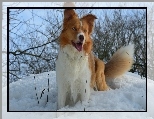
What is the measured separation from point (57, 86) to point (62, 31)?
0.42 meters

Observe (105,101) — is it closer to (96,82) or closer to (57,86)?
(96,82)

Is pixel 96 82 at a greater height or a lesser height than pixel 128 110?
greater

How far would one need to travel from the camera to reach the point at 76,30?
2.86 metres

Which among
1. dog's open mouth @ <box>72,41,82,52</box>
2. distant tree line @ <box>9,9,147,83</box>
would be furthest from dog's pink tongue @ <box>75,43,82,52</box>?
distant tree line @ <box>9,9,147,83</box>

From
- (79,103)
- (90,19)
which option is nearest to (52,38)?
(90,19)

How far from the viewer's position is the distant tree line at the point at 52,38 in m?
2.96

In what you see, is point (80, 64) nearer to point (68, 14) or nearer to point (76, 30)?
point (76, 30)

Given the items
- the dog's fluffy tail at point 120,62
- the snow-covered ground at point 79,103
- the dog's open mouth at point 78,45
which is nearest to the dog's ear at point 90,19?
the dog's open mouth at point 78,45

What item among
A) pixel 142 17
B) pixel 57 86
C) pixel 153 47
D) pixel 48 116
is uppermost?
pixel 142 17

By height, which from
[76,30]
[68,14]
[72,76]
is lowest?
[72,76]

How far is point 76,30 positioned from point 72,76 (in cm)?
35

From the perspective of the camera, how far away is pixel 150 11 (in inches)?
117

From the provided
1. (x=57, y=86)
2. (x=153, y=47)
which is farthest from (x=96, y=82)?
(x=153, y=47)

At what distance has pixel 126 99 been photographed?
9.86 feet
